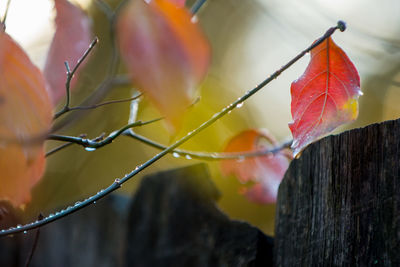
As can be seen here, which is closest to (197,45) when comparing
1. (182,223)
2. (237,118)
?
(182,223)

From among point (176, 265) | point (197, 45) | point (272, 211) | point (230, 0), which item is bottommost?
point (176, 265)

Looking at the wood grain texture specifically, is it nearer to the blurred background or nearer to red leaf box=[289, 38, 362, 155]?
red leaf box=[289, 38, 362, 155]

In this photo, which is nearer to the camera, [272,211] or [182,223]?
[182,223]

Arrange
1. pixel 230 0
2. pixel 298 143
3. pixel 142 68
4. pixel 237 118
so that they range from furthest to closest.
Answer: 1. pixel 230 0
2. pixel 237 118
3. pixel 298 143
4. pixel 142 68

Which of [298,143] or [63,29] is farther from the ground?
[63,29]

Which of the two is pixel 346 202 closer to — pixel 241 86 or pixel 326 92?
pixel 326 92

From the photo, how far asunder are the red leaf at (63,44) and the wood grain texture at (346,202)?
0.45 m

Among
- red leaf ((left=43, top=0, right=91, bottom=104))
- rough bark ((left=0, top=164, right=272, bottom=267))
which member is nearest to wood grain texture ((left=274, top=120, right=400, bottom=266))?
rough bark ((left=0, top=164, right=272, bottom=267))

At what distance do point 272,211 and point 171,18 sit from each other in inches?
86.9

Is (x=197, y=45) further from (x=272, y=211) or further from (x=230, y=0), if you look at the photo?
(x=230, y=0)

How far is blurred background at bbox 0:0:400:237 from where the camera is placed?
2.17 metres

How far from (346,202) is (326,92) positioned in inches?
6.8

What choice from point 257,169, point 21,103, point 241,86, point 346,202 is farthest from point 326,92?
point 241,86

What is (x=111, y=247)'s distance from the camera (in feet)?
4.22
